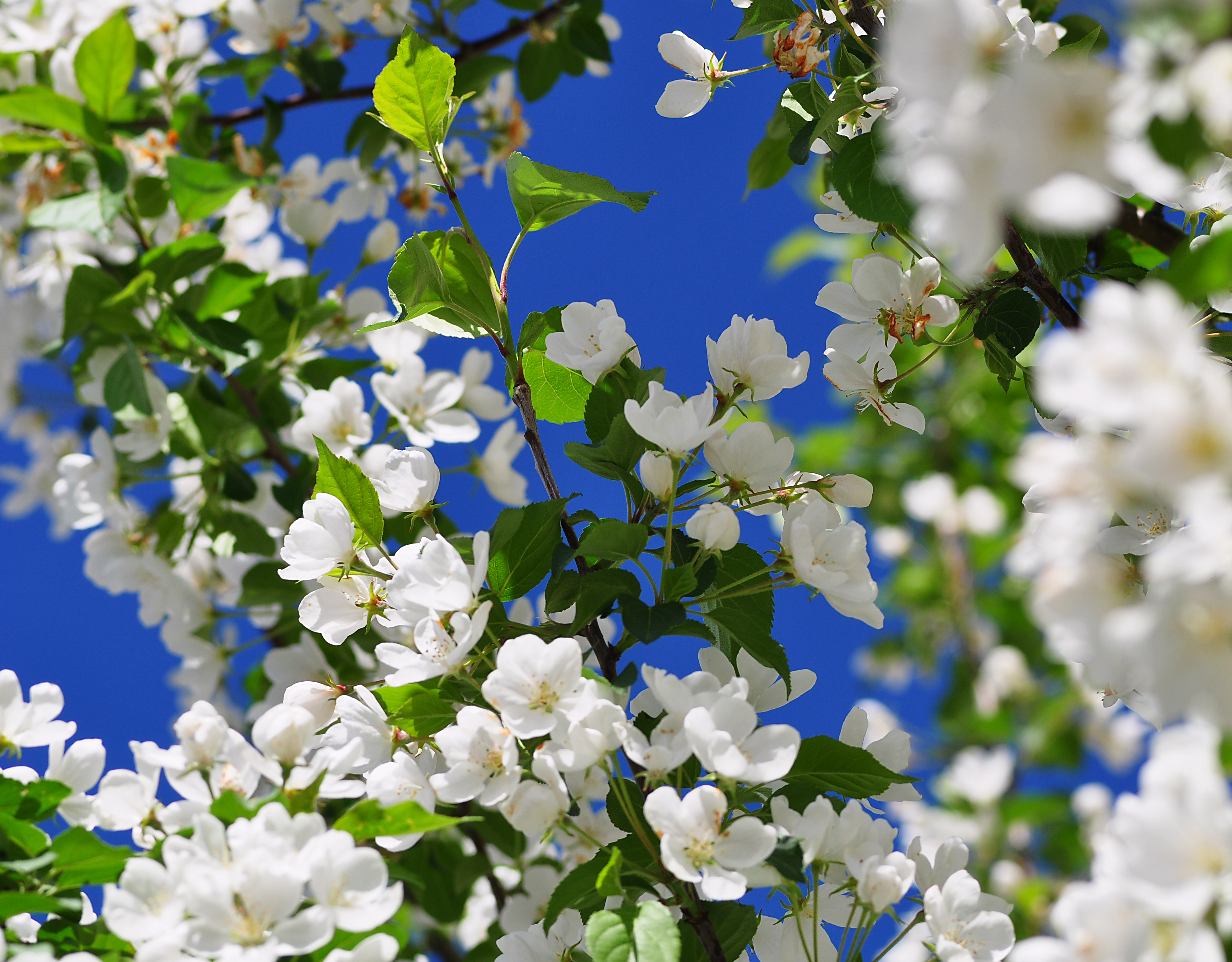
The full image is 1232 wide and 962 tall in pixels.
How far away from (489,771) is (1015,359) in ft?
2.13

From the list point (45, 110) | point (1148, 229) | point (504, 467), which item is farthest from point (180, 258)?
point (1148, 229)

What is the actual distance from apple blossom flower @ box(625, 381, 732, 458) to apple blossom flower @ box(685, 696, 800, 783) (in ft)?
0.66

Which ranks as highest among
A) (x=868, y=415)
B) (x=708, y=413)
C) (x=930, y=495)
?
(x=708, y=413)

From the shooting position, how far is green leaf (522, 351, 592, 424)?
3.21 feet

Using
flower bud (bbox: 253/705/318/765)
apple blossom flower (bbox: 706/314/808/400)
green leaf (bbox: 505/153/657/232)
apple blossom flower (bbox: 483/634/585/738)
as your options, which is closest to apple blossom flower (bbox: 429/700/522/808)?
apple blossom flower (bbox: 483/634/585/738)

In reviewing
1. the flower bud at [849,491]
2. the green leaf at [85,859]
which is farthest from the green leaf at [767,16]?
the green leaf at [85,859]

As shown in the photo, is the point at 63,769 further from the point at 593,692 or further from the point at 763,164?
the point at 763,164

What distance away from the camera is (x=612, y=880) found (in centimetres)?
70

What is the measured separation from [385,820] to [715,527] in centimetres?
33

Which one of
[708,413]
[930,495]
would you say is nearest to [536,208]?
[708,413]

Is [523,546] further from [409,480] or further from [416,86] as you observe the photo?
[416,86]

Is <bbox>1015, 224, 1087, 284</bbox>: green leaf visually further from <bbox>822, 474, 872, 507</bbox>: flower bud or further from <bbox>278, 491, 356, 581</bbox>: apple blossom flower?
<bbox>278, 491, 356, 581</bbox>: apple blossom flower

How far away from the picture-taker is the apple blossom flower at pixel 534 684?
694 mm

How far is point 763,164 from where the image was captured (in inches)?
51.4
